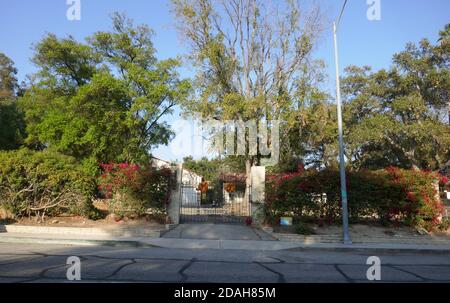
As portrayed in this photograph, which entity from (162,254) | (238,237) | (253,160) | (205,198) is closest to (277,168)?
(253,160)

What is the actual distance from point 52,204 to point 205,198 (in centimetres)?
2109

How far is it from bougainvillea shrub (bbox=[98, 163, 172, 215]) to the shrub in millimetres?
960

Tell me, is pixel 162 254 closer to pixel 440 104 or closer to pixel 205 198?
pixel 205 198

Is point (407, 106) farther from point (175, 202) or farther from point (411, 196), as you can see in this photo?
point (175, 202)

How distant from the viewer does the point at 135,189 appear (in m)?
17.1

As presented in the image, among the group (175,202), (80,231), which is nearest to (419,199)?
(175,202)

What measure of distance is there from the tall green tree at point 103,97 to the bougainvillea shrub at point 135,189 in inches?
638

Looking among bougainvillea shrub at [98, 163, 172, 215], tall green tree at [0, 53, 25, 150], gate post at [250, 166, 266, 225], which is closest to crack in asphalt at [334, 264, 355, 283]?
gate post at [250, 166, 266, 225]

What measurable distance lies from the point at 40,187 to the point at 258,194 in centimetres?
988

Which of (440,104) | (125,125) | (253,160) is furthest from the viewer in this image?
(440,104)

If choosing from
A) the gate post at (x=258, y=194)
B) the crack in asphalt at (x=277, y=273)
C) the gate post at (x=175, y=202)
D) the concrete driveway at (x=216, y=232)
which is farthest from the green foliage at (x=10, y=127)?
the crack in asphalt at (x=277, y=273)

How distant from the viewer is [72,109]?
33469 mm
